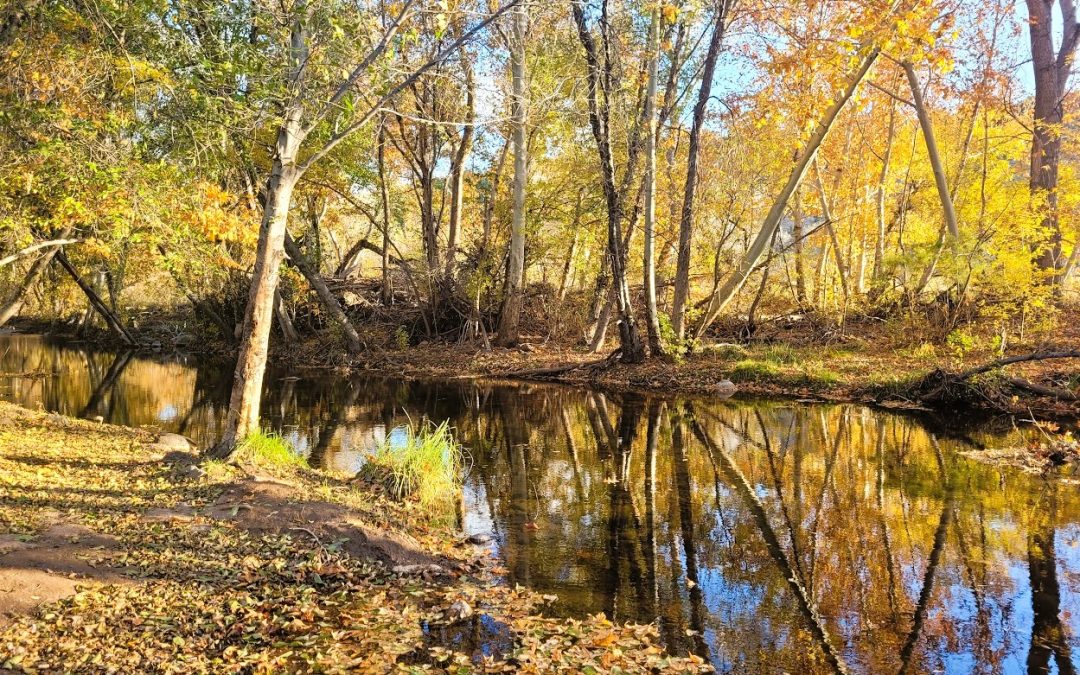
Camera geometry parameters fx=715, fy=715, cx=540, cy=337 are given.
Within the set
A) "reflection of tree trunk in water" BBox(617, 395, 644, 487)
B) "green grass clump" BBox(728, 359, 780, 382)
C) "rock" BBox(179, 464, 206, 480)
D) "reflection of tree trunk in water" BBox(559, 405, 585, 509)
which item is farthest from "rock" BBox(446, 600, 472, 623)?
"green grass clump" BBox(728, 359, 780, 382)

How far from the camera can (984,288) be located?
16.2 metres

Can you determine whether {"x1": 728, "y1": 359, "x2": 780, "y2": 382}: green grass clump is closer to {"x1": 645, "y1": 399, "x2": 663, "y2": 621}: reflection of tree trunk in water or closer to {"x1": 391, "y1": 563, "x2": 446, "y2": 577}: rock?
{"x1": 645, "y1": 399, "x2": 663, "y2": 621}: reflection of tree trunk in water

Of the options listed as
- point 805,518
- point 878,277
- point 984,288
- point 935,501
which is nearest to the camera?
point 805,518

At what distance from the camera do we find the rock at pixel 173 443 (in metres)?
9.28

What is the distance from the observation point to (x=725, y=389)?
1563 centimetres

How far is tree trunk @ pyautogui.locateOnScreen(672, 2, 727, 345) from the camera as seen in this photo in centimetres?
1606

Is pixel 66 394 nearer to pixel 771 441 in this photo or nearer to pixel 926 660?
pixel 771 441

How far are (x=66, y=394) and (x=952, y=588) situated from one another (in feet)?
60.6

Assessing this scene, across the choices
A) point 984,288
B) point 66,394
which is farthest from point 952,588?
point 66,394

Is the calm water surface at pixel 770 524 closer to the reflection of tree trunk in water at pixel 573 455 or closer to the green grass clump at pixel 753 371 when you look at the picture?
the reflection of tree trunk in water at pixel 573 455

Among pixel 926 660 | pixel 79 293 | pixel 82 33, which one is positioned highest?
pixel 82 33

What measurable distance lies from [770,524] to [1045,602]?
2359mm

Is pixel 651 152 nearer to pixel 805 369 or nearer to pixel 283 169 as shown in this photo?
pixel 805 369

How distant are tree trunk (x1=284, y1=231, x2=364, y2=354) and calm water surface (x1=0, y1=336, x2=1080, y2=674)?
312 inches
